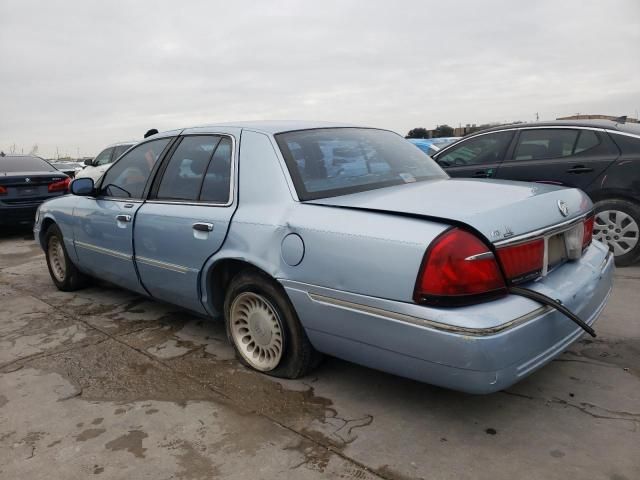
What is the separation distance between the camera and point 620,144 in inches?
203

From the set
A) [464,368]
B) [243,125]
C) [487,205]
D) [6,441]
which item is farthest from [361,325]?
[6,441]

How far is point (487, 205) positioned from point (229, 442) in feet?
5.28

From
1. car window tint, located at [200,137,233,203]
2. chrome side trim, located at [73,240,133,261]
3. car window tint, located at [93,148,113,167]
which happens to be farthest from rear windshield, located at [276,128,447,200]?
car window tint, located at [93,148,113,167]

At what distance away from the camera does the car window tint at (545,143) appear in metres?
5.44

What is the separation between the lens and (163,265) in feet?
11.5

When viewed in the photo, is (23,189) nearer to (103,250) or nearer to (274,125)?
(103,250)

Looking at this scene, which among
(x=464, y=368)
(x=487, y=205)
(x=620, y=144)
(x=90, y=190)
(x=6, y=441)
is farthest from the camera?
(x=620, y=144)

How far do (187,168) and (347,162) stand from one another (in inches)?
44.9

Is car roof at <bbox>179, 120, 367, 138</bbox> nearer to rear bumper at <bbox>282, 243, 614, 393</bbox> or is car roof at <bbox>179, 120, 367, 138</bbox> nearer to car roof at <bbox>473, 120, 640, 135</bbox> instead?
rear bumper at <bbox>282, 243, 614, 393</bbox>

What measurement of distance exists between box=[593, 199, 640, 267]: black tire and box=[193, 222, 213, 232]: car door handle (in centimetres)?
398

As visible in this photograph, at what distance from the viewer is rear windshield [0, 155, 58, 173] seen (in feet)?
30.7

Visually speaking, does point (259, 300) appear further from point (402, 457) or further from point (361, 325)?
point (402, 457)

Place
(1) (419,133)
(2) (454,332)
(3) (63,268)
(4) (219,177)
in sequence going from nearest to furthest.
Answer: (2) (454,332) → (4) (219,177) → (3) (63,268) → (1) (419,133)

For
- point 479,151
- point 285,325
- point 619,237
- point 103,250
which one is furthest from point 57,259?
point 619,237
